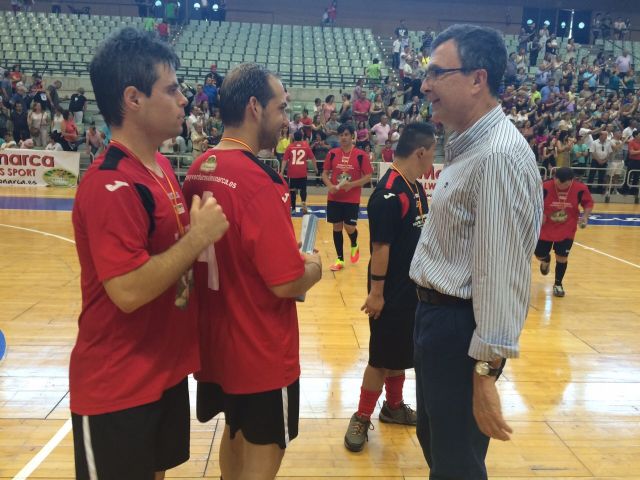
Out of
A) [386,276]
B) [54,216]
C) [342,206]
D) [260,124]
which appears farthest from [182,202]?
[54,216]

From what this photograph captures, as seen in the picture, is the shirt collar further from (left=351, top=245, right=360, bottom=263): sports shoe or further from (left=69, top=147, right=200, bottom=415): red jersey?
(left=351, top=245, right=360, bottom=263): sports shoe

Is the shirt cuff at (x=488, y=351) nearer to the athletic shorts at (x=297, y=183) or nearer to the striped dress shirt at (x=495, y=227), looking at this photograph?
the striped dress shirt at (x=495, y=227)

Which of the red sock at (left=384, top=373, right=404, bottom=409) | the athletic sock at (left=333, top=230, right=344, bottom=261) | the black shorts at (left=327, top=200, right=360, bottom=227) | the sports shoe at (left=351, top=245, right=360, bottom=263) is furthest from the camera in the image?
the sports shoe at (left=351, top=245, right=360, bottom=263)

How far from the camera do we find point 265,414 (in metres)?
2.02

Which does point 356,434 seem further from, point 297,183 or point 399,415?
point 297,183

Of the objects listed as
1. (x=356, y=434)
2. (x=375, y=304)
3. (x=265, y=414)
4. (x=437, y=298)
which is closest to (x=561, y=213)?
(x=375, y=304)

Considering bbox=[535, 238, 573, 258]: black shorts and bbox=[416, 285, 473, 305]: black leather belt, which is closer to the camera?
bbox=[416, 285, 473, 305]: black leather belt

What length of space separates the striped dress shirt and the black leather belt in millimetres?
45

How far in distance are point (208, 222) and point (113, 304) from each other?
0.39m

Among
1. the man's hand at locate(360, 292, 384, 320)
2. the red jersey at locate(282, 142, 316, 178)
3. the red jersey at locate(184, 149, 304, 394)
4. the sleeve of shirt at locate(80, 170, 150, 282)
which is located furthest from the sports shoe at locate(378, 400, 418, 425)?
the red jersey at locate(282, 142, 316, 178)

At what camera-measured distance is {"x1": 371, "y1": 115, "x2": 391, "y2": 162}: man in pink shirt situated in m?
15.5

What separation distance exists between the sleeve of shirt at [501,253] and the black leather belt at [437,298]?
0.14 m

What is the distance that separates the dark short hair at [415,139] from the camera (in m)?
3.29

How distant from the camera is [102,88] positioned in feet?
5.57
